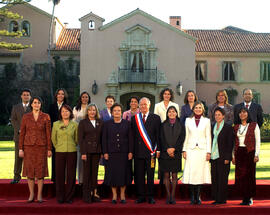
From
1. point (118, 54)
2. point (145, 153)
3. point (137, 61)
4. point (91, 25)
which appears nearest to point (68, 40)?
point (91, 25)

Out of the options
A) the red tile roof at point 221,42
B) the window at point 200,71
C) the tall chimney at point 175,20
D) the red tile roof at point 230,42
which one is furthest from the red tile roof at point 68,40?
the red tile roof at point 230,42

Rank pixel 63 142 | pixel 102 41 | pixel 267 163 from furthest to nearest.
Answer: pixel 102 41 < pixel 267 163 < pixel 63 142

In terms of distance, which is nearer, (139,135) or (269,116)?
(139,135)

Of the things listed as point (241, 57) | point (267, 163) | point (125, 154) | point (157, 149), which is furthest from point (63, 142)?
point (241, 57)

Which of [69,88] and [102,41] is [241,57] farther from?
[69,88]

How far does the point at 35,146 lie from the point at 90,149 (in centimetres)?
103

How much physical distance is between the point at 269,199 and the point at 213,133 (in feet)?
6.45

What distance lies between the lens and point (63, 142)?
8523 mm

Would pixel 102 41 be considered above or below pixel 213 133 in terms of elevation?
above

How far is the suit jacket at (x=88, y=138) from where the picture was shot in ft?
27.6

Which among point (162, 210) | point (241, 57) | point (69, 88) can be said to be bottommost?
point (162, 210)

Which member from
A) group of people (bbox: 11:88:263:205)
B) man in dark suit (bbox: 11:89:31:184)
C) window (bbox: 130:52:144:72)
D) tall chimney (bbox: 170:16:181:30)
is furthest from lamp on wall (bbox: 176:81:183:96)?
group of people (bbox: 11:88:263:205)

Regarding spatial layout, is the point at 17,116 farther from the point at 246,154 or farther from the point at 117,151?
the point at 246,154

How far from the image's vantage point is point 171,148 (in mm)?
8344
